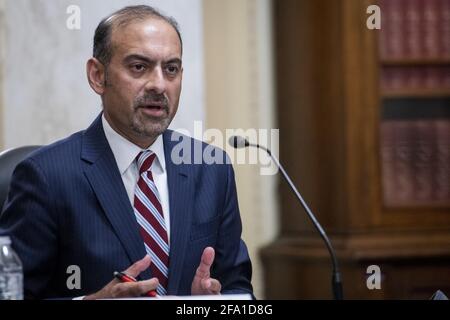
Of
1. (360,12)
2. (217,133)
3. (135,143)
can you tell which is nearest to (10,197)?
(135,143)

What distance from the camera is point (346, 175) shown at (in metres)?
3.00

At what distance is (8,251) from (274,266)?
5.87 feet

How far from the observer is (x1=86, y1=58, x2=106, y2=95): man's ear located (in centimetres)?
176

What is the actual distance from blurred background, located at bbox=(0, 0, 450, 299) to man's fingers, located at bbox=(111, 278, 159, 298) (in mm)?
1567

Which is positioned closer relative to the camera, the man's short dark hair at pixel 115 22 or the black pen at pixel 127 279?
the black pen at pixel 127 279

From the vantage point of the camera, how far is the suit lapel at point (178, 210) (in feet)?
5.33

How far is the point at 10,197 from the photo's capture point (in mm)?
1672

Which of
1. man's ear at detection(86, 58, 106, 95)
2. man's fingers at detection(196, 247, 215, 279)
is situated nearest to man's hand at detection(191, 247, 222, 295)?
man's fingers at detection(196, 247, 215, 279)

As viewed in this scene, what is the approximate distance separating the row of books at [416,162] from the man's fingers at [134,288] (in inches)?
72.9

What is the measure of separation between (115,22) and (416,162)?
5.60 feet

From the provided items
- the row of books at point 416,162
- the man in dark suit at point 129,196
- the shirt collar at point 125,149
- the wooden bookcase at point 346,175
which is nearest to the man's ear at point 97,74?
the man in dark suit at point 129,196

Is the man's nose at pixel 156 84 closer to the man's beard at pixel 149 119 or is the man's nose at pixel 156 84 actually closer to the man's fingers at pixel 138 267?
the man's beard at pixel 149 119

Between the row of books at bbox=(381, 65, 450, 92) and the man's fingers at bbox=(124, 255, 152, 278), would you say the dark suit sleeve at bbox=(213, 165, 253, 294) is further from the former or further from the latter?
the row of books at bbox=(381, 65, 450, 92)

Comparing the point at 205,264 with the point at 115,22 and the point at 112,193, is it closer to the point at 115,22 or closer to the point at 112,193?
the point at 112,193
